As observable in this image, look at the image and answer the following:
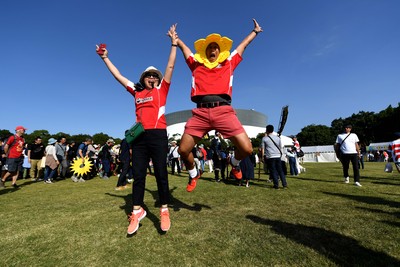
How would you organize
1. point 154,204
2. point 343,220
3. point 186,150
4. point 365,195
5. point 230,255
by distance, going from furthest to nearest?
point 365,195
point 154,204
point 186,150
point 343,220
point 230,255

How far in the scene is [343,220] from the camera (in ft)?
12.6

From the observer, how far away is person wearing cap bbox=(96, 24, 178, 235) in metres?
3.77

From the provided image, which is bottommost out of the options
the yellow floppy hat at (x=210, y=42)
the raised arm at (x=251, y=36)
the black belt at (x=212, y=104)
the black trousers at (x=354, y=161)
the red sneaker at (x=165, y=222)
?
the red sneaker at (x=165, y=222)

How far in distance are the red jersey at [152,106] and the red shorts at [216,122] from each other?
577mm

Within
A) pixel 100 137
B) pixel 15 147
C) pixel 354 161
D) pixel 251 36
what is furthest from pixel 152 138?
pixel 100 137

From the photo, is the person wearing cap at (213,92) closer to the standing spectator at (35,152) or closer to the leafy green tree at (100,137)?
the standing spectator at (35,152)

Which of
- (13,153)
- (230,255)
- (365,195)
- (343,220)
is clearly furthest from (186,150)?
(13,153)

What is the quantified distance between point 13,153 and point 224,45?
9.92 metres

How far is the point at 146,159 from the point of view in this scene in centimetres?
390

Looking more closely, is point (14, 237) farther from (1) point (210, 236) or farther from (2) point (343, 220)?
(2) point (343, 220)

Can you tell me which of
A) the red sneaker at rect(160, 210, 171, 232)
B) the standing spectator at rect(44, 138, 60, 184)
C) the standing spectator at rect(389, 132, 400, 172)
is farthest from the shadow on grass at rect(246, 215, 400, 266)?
the standing spectator at rect(44, 138, 60, 184)

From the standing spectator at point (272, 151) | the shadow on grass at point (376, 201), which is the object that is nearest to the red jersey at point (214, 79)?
the shadow on grass at point (376, 201)

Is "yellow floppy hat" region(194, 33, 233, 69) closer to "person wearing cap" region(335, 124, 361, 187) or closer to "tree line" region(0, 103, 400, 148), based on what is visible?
"person wearing cap" region(335, 124, 361, 187)

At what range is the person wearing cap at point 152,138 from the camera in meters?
3.77
